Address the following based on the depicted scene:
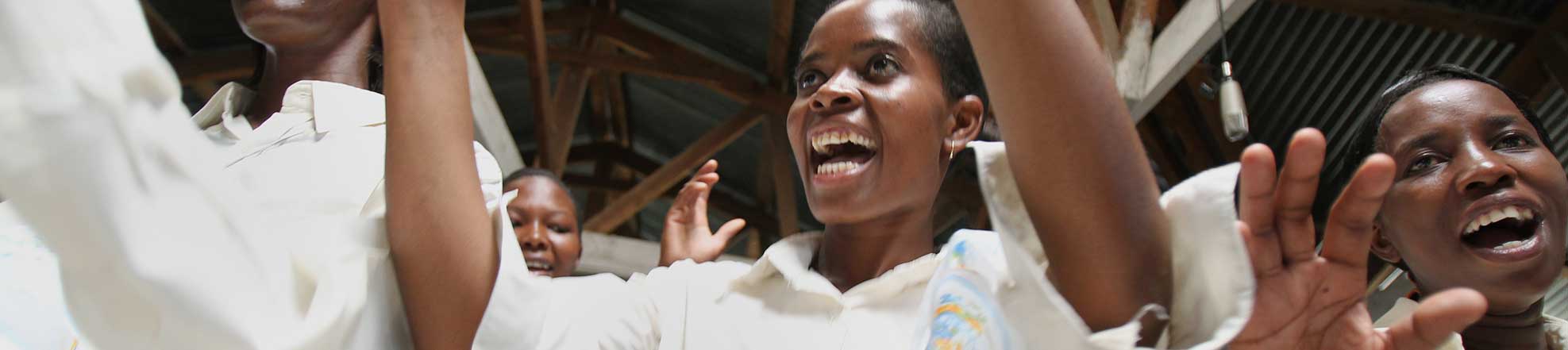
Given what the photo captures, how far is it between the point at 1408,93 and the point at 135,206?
174 cm

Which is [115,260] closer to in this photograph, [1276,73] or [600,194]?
[1276,73]

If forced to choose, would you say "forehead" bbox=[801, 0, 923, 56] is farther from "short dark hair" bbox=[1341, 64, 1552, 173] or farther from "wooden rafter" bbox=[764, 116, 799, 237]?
"wooden rafter" bbox=[764, 116, 799, 237]

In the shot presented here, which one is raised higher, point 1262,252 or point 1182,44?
point 1262,252

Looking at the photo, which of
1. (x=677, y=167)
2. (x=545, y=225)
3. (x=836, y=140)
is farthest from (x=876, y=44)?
(x=677, y=167)

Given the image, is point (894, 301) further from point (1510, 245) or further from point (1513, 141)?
point (1513, 141)

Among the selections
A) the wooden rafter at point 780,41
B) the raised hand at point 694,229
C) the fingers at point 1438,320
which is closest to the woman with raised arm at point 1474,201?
the fingers at point 1438,320

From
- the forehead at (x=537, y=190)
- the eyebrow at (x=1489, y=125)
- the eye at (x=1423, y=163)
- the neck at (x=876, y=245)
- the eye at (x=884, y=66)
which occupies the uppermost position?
the eye at (x=884, y=66)

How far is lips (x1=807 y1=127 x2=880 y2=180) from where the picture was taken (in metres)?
1.47

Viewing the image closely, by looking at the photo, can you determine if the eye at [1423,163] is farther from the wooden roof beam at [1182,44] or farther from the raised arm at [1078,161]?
the wooden roof beam at [1182,44]

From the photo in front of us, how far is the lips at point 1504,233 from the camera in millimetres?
1667

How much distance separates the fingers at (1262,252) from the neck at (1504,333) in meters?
1.05

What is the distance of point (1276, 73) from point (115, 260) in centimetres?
418

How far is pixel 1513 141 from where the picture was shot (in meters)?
1.77

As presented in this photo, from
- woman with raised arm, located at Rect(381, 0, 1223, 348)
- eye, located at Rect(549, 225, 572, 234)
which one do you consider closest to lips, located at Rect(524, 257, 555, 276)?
eye, located at Rect(549, 225, 572, 234)
